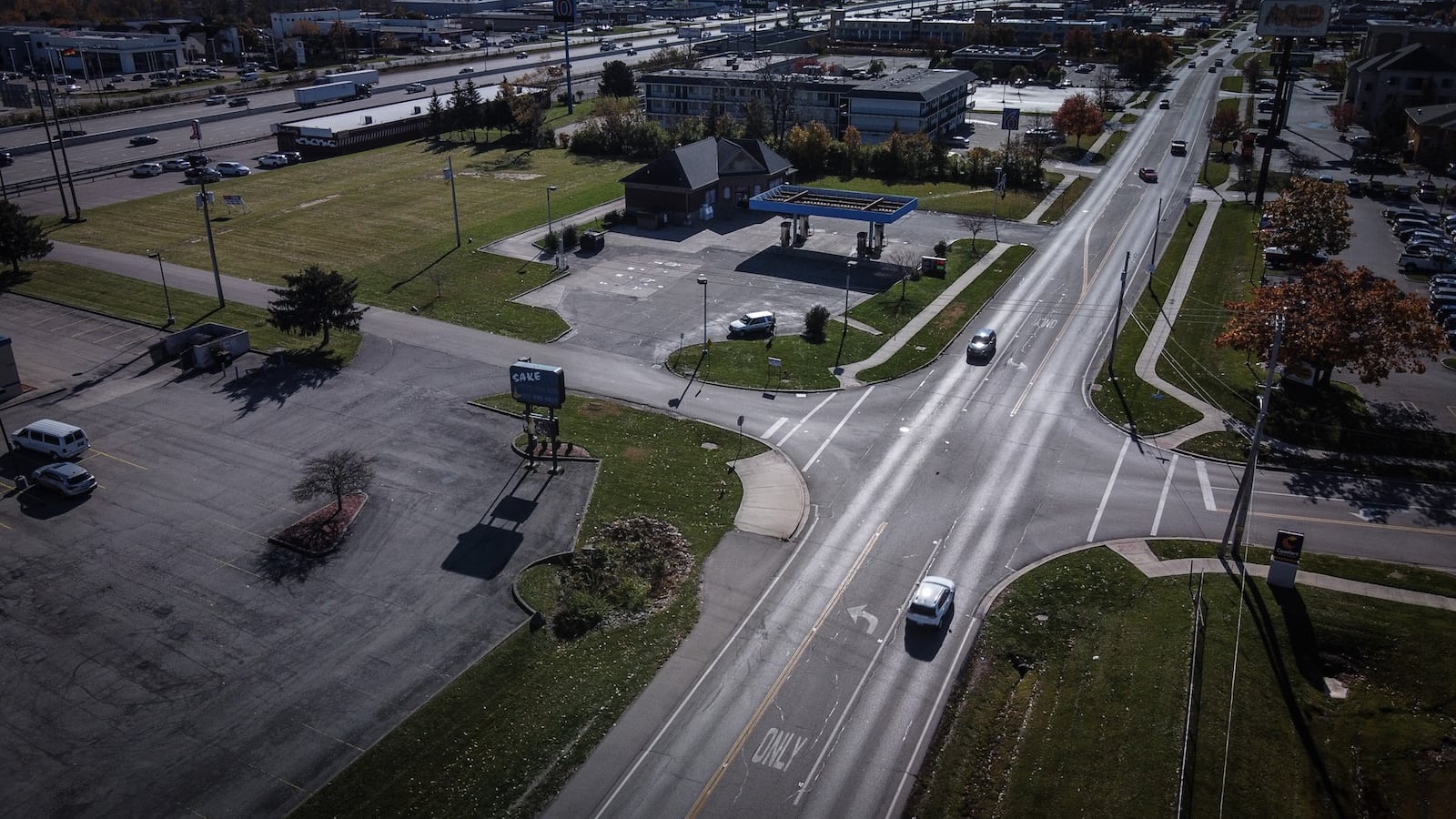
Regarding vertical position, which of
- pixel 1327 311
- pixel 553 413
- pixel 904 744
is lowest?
pixel 904 744

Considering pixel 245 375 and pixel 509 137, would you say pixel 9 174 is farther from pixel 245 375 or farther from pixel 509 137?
pixel 245 375

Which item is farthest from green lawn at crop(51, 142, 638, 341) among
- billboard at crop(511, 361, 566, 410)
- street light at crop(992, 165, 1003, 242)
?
street light at crop(992, 165, 1003, 242)

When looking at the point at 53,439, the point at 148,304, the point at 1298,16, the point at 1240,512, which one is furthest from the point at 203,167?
the point at 1298,16

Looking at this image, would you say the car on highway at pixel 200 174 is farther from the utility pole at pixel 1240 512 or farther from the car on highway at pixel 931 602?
the utility pole at pixel 1240 512

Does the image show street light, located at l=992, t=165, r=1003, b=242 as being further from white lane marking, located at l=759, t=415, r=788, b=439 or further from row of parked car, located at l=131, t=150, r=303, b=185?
row of parked car, located at l=131, t=150, r=303, b=185

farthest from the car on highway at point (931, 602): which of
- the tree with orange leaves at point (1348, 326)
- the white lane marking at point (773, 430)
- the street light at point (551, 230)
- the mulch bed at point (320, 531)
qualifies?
the street light at point (551, 230)

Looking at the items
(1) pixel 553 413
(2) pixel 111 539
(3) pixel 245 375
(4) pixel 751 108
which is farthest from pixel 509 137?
(2) pixel 111 539
